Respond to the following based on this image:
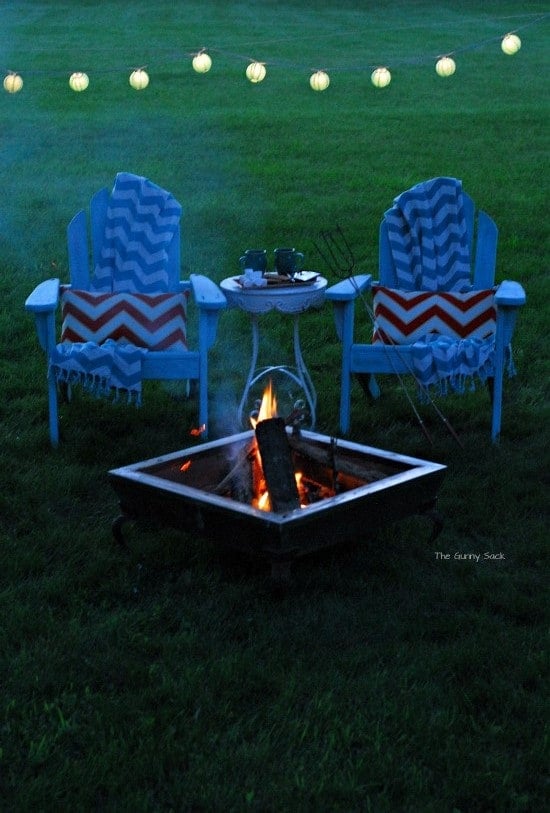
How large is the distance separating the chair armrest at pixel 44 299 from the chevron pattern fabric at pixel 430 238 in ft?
5.14

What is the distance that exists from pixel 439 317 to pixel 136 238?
146cm

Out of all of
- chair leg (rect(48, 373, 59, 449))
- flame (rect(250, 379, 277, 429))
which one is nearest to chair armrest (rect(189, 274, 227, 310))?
chair leg (rect(48, 373, 59, 449))

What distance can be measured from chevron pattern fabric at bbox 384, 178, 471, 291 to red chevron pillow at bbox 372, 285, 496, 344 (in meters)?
0.19

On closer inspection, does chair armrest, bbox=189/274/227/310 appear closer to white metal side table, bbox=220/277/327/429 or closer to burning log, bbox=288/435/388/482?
white metal side table, bbox=220/277/327/429

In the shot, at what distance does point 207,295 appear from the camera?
4.96 meters

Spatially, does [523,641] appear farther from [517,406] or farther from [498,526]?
[517,406]

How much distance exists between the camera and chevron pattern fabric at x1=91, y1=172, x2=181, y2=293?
5461mm

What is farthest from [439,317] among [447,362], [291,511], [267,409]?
[291,511]

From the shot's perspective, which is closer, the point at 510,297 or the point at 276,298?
the point at 510,297

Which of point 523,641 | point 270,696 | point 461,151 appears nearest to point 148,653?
point 270,696

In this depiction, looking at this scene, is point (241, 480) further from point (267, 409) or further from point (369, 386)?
point (369, 386)

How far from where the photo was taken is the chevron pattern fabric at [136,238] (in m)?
5.46

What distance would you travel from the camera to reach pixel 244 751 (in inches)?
110

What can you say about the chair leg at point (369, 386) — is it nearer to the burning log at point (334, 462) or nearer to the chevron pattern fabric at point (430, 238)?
the chevron pattern fabric at point (430, 238)
